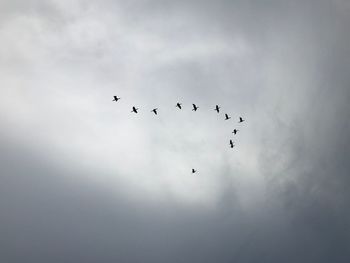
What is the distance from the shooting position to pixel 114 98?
120 metres
